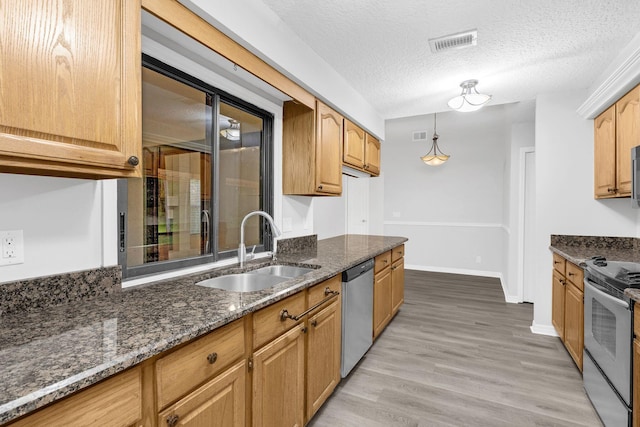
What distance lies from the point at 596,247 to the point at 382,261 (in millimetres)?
2049

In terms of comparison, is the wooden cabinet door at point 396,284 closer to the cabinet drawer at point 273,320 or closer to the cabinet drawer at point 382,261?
the cabinet drawer at point 382,261

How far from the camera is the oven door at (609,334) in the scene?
63.1 inches

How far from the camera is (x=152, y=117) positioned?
176cm

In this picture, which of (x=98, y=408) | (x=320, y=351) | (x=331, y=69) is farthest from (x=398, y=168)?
(x=98, y=408)

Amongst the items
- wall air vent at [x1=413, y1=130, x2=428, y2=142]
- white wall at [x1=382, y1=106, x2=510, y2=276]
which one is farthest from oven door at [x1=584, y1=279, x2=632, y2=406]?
wall air vent at [x1=413, y1=130, x2=428, y2=142]

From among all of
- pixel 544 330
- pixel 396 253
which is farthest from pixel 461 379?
pixel 544 330

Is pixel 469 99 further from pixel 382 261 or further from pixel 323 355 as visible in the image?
pixel 323 355

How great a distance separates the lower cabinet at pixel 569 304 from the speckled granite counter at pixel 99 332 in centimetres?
220

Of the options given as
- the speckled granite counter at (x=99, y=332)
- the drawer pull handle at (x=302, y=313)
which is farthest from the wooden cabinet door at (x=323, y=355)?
the speckled granite counter at (x=99, y=332)

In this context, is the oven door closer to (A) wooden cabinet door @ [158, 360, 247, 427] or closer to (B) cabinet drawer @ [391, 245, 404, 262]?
(B) cabinet drawer @ [391, 245, 404, 262]

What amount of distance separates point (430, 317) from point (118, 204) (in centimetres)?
340

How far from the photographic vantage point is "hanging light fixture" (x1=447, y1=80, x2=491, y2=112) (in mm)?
2883

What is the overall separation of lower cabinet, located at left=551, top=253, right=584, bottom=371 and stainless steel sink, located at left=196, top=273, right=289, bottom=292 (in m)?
2.24

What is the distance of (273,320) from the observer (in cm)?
144
